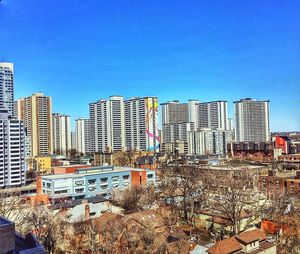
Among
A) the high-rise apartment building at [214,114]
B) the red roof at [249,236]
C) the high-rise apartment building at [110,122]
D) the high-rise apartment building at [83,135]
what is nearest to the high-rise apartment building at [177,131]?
the high-rise apartment building at [214,114]

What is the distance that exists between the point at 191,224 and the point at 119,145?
32414 mm

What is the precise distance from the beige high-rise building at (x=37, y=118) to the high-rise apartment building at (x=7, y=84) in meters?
4.97

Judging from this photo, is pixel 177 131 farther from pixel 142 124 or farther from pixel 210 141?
pixel 142 124

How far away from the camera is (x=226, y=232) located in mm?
11438

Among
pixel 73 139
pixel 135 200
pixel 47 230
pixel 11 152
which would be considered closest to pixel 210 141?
pixel 73 139

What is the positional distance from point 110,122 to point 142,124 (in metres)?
5.04

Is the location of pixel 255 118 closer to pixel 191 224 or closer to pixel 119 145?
pixel 119 145

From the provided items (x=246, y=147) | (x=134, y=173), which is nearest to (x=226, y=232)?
(x=134, y=173)

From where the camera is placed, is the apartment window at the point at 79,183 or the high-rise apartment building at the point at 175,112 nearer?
the apartment window at the point at 79,183

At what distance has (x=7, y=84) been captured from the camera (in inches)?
1369

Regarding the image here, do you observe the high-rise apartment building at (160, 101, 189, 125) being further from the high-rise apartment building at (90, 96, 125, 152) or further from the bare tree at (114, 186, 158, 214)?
the bare tree at (114, 186, 158, 214)

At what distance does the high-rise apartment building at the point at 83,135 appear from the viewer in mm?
49469

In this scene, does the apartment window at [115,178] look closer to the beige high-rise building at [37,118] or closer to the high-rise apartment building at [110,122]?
the high-rise apartment building at [110,122]

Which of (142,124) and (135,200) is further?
(142,124)
